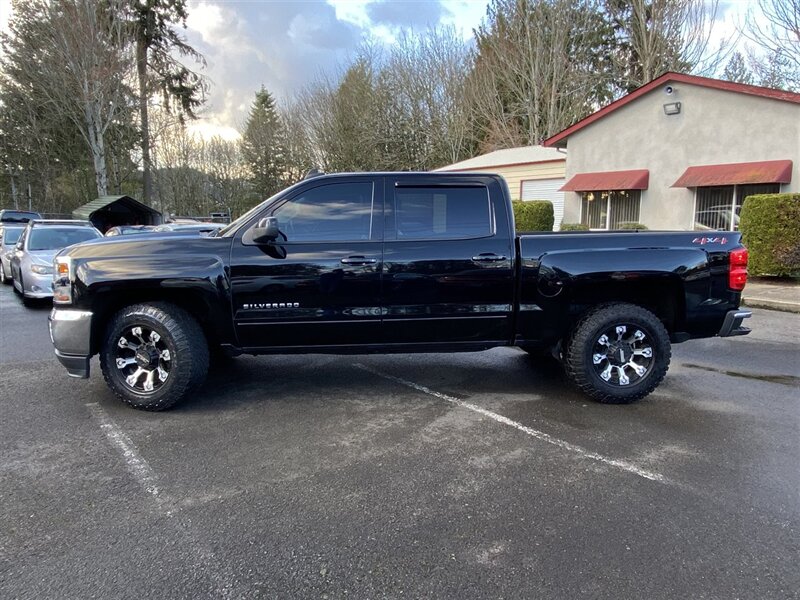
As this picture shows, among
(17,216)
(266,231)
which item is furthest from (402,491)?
(17,216)

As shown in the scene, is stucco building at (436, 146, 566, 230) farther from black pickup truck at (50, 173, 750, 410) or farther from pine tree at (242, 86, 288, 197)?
pine tree at (242, 86, 288, 197)

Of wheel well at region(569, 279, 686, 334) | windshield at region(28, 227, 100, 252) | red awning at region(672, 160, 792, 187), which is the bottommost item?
wheel well at region(569, 279, 686, 334)

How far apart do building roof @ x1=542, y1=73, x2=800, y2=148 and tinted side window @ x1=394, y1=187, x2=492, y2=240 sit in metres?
12.2

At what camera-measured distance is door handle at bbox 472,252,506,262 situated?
4.37 metres

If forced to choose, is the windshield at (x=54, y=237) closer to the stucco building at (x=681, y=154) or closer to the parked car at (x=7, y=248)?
the parked car at (x=7, y=248)

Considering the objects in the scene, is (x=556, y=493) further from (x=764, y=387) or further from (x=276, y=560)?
(x=764, y=387)

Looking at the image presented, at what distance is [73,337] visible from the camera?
430cm

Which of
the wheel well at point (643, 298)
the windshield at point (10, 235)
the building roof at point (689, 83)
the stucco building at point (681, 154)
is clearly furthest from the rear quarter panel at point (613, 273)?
the windshield at point (10, 235)

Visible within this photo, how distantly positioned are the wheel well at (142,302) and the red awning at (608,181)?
14324 millimetres

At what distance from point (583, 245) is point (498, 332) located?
41.0 inches

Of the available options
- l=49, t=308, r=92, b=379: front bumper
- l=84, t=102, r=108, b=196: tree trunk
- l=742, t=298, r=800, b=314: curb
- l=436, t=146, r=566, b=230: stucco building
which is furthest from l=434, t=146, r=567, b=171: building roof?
l=84, t=102, r=108, b=196: tree trunk

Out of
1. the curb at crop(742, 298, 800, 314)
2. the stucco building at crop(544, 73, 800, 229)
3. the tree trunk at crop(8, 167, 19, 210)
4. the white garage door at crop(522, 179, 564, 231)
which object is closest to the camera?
the curb at crop(742, 298, 800, 314)

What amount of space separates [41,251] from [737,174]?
637 inches

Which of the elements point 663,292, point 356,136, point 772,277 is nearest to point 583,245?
point 663,292
